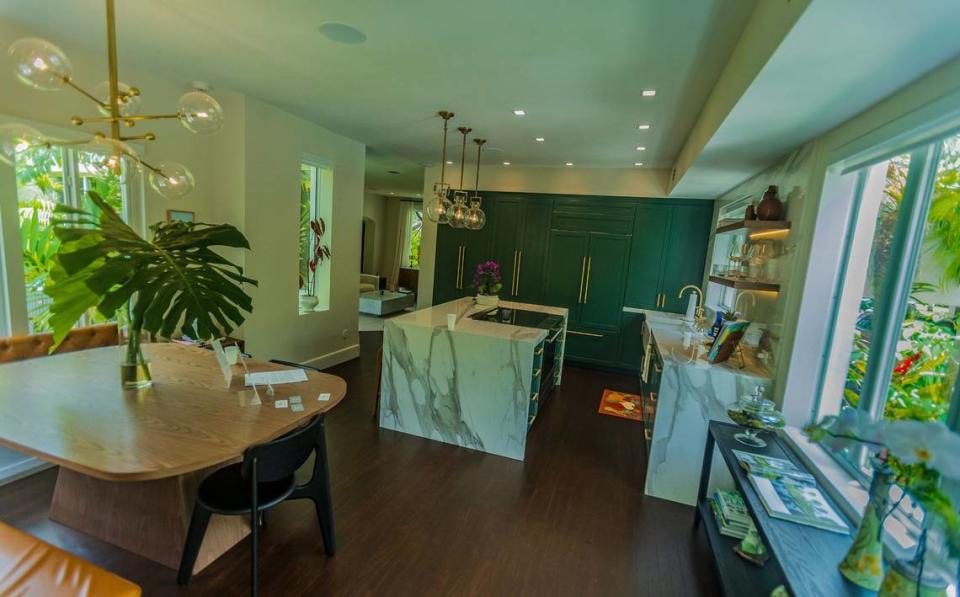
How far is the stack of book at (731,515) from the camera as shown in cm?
210

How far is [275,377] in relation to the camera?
7.06 ft

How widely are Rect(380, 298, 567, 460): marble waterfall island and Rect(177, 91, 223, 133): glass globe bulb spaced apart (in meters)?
1.88

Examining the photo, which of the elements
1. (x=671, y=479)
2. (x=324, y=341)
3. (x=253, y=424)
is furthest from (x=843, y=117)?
(x=324, y=341)

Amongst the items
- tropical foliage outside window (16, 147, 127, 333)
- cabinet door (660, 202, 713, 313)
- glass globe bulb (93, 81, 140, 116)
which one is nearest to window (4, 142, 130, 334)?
tropical foliage outside window (16, 147, 127, 333)

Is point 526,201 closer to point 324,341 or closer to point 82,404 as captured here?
point 324,341

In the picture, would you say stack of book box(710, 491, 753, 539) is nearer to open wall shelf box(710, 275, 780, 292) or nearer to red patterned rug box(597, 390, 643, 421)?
open wall shelf box(710, 275, 780, 292)

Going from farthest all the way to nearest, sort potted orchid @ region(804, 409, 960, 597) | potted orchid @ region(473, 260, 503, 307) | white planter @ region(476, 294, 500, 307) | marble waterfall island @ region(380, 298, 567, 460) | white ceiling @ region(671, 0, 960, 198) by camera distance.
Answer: potted orchid @ region(473, 260, 503, 307)
white planter @ region(476, 294, 500, 307)
marble waterfall island @ region(380, 298, 567, 460)
white ceiling @ region(671, 0, 960, 198)
potted orchid @ region(804, 409, 960, 597)

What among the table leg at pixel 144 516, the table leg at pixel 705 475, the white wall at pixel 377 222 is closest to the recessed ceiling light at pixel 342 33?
the table leg at pixel 144 516

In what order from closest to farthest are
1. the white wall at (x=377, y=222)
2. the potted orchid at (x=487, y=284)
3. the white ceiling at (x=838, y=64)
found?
1. the white ceiling at (x=838, y=64)
2. the potted orchid at (x=487, y=284)
3. the white wall at (x=377, y=222)

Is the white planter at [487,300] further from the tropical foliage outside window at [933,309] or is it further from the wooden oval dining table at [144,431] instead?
the tropical foliage outside window at [933,309]

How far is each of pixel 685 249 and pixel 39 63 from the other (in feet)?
18.5

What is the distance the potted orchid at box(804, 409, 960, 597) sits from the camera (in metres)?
0.92

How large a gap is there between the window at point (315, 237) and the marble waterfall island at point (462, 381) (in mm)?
1800

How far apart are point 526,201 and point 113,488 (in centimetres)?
505
